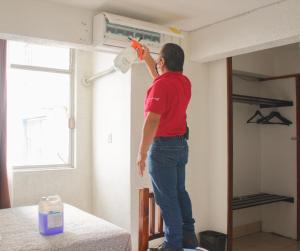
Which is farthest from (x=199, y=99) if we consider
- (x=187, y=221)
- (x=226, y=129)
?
(x=187, y=221)

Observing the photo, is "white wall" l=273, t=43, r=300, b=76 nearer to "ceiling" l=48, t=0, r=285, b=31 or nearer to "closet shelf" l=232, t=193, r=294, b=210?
"closet shelf" l=232, t=193, r=294, b=210

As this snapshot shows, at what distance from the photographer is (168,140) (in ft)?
6.16

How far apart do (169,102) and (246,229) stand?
3.01 m

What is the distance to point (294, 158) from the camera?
4090 millimetres

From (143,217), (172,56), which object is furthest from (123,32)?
(143,217)

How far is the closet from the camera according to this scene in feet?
13.4

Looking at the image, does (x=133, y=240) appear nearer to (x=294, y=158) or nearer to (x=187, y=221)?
(x=187, y=221)

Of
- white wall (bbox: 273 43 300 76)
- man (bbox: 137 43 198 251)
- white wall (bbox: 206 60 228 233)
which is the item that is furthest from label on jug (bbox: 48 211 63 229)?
white wall (bbox: 273 43 300 76)

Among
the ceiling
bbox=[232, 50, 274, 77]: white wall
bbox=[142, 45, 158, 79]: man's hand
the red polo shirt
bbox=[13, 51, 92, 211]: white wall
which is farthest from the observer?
bbox=[232, 50, 274, 77]: white wall

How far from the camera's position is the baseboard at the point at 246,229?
4.15m

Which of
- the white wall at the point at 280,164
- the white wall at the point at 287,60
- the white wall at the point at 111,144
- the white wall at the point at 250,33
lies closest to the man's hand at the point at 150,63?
the white wall at the point at 111,144

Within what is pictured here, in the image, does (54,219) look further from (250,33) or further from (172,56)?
(250,33)

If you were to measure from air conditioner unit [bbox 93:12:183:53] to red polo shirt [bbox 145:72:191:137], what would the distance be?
102 cm

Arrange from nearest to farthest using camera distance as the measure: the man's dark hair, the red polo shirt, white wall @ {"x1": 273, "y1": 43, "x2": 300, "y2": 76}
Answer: the red polo shirt → the man's dark hair → white wall @ {"x1": 273, "y1": 43, "x2": 300, "y2": 76}
